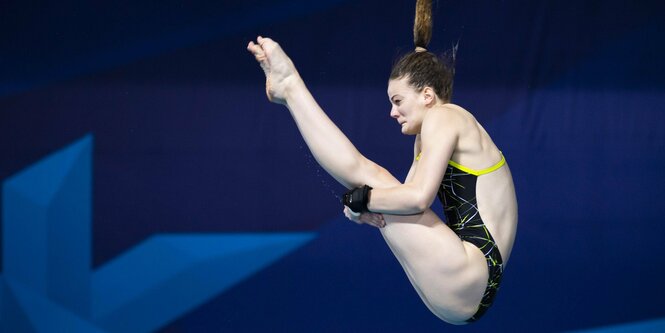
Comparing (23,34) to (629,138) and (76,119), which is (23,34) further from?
(629,138)

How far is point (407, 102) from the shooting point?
3.04 meters

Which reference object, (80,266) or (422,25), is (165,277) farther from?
(422,25)

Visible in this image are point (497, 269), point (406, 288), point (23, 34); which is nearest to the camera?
point (497, 269)

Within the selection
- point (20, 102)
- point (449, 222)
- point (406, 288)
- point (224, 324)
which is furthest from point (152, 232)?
point (449, 222)

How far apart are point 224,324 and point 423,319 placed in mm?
1107

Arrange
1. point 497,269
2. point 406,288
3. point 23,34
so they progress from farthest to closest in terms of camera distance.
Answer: point 406,288 < point 23,34 < point 497,269

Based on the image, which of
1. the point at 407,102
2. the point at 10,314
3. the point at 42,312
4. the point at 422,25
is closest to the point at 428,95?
the point at 407,102

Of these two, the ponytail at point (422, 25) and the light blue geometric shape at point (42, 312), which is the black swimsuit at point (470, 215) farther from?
the light blue geometric shape at point (42, 312)

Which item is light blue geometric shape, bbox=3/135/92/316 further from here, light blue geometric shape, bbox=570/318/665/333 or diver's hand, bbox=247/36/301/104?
light blue geometric shape, bbox=570/318/665/333

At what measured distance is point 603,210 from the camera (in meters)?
4.98

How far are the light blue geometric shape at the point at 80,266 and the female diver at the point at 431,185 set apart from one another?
181cm

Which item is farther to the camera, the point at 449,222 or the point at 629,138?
the point at 629,138

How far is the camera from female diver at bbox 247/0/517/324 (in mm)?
2832

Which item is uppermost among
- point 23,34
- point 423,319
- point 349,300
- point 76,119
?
point 23,34
